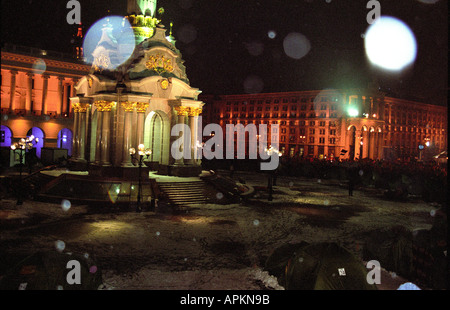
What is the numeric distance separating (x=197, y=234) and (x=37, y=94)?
57840mm

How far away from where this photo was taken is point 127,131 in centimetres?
2997

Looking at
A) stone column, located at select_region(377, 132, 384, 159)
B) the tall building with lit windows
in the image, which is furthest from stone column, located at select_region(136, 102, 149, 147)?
stone column, located at select_region(377, 132, 384, 159)

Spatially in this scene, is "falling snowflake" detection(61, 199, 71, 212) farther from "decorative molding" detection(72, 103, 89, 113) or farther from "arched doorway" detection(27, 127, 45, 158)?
"arched doorway" detection(27, 127, 45, 158)

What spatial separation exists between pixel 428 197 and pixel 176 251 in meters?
24.1

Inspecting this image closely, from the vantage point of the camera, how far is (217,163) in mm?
57344

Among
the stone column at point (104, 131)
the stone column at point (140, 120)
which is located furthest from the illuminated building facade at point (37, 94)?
the stone column at point (140, 120)

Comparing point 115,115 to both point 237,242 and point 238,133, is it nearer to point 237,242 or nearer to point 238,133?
point 237,242

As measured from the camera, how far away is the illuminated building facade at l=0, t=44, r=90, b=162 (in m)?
59.1

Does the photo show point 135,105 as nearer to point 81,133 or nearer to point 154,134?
point 154,134

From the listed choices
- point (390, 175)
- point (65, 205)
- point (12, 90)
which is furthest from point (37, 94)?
point (390, 175)

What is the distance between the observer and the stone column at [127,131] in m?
29.8

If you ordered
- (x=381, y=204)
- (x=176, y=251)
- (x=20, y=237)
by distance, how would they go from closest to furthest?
(x=176, y=251) < (x=20, y=237) < (x=381, y=204)

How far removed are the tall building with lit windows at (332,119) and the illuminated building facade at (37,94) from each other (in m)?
56.4
